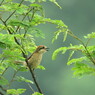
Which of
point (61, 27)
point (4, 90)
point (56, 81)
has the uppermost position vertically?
point (61, 27)

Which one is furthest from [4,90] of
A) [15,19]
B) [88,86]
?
[88,86]

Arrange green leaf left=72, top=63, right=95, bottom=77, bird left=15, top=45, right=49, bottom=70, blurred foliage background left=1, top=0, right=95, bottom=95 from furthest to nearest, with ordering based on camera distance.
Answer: blurred foliage background left=1, top=0, right=95, bottom=95, bird left=15, top=45, right=49, bottom=70, green leaf left=72, top=63, right=95, bottom=77

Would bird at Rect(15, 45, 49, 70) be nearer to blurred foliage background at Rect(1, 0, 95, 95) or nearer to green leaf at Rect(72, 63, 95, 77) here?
green leaf at Rect(72, 63, 95, 77)

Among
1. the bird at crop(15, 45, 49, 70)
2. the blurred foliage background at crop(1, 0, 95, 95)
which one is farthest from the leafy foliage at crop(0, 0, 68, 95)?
the blurred foliage background at crop(1, 0, 95, 95)

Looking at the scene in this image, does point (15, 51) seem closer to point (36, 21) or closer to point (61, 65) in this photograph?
point (36, 21)

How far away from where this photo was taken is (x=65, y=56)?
75438 millimetres

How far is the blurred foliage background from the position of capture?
2656 inches

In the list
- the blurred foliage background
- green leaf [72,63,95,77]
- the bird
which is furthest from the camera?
the blurred foliage background

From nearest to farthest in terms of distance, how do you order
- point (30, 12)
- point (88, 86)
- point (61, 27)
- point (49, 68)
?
point (61, 27), point (30, 12), point (88, 86), point (49, 68)

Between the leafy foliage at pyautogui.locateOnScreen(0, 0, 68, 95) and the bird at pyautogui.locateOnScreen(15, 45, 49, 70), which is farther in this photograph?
the bird at pyautogui.locateOnScreen(15, 45, 49, 70)

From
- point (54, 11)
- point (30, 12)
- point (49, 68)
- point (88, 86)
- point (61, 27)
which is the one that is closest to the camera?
point (61, 27)

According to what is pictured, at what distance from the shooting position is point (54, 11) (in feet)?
296

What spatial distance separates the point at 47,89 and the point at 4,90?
6397 cm

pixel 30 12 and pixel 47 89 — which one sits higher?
pixel 30 12
